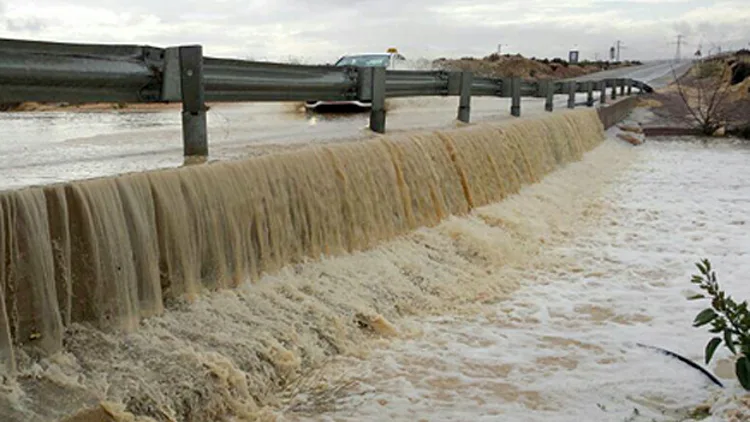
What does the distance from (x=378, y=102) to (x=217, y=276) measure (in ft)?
14.4

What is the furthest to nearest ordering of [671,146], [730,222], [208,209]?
1. [671,146]
2. [730,222]
3. [208,209]

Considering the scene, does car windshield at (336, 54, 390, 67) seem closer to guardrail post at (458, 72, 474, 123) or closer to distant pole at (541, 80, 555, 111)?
distant pole at (541, 80, 555, 111)

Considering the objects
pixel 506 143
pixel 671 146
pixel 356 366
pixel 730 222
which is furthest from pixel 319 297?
pixel 671 146

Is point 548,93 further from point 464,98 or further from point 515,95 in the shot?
point 464,98

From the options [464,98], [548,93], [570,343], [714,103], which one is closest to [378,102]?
[464,98]

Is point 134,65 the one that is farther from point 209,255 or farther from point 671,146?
point 671,146

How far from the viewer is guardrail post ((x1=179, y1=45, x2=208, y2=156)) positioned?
5.76 m

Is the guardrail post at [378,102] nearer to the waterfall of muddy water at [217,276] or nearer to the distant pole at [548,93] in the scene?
the waterfall of muddy water at [217,276]

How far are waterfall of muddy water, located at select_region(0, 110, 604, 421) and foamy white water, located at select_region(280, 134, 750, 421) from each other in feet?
0.96

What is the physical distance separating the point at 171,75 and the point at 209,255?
1765 millimetres

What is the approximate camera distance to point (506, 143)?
1002 cm

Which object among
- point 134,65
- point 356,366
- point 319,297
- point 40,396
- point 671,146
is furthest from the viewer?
point 671,146

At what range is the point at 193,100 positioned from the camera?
19.2 feet

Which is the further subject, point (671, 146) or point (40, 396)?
point (671, 146)
